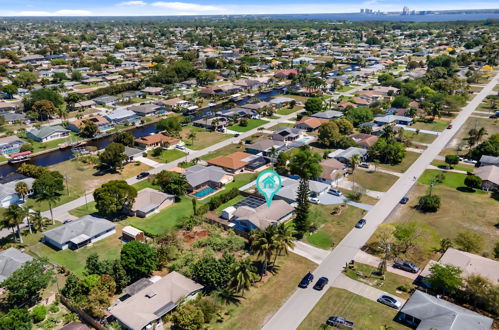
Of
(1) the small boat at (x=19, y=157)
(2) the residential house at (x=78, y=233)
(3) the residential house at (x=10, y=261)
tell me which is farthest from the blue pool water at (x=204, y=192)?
(1) the small boat at (x=19, y=157)

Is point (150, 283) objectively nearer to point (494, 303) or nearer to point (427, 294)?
point (427, 294)

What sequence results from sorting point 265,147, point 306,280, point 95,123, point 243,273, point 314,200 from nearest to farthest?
1. point 243,273
2. point 306,280
3. point 314,200
4. point 265,147
5. point 95,123

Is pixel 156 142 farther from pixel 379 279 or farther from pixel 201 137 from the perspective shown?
pixel 379 279

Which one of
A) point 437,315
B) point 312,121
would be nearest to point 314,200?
point 437,315

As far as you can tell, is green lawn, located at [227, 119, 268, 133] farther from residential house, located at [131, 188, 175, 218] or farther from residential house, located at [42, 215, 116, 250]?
residential house, located at [42, 215, 116, 250]

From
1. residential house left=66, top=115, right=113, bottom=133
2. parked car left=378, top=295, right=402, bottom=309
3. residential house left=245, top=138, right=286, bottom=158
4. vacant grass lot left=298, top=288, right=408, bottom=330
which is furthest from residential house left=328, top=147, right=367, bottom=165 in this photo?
residential house left=66, top=115, right=113, bottom=133

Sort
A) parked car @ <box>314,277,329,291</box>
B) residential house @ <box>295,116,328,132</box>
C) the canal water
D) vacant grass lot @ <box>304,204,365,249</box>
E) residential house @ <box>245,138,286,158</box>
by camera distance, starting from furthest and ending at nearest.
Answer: residential house @ <box>295,116,328,132</box> → residential house @ <box>245,138,286,158</box> → the canal water → vacant grass lot @ <box>304,204,365,249</box> → parked car @ <box>314,277,329,291</box>
